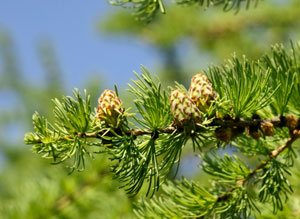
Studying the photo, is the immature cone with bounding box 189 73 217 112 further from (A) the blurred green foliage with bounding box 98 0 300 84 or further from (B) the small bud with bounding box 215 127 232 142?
(A) the blurred green foliage with bounding box 98 0 300 84

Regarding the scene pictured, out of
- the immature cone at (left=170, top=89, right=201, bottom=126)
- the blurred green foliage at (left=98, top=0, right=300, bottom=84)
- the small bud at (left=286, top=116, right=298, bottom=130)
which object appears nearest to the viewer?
the immature cone at (left=170, top=89, right=201, bottom=126)

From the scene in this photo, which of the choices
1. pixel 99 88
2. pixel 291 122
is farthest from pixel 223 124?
pixel 99 88

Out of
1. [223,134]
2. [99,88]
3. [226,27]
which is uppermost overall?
[226,27]

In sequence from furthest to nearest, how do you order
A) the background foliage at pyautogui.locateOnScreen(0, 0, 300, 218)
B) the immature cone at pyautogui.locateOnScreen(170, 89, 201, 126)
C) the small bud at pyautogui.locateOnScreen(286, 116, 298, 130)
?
1. the background foliage at pyautogui.locateOnScreen(0, 0, 300, 218)
2. the small bud at pyautogui.locateOnScreen(286, 116, 298, 130)
3. the immature cone at pyautogui.locateOnScreen(170, 89, 201, 126)

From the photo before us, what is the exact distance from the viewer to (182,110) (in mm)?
593

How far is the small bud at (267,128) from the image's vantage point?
2.22 ft

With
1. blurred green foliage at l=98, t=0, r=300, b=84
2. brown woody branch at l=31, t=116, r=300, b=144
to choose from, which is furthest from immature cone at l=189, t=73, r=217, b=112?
blurred green foliage at l=98, t=0, r=300, b=84

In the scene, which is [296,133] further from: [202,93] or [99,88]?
[99,88]

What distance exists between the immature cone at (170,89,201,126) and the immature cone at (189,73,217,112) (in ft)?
0.15

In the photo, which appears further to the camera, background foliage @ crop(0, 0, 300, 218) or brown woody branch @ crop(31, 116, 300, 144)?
background foliage @ crop(0, 0, 300, 218)

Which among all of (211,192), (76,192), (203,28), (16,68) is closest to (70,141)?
(211,192)

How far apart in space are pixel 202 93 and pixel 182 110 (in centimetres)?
7

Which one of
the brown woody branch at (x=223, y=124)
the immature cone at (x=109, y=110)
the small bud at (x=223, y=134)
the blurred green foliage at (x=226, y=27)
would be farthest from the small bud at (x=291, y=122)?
the blurred green foliage at (x=226, y=27)

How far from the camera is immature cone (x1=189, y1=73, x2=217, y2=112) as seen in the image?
646 mm
